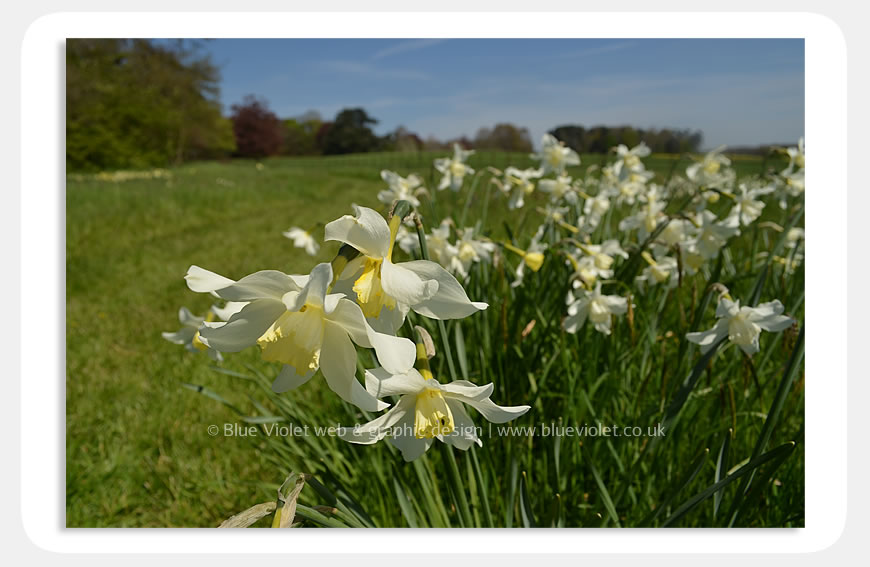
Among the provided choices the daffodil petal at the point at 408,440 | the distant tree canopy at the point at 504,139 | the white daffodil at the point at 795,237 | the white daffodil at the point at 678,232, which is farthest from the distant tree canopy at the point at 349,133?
the daffodil petal at the point at 408,440

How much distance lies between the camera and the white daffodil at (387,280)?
0.65 meters

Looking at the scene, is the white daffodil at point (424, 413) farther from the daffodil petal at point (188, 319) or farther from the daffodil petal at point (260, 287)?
the daffodil petal at point (188, 319)

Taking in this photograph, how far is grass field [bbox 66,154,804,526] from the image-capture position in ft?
5.18

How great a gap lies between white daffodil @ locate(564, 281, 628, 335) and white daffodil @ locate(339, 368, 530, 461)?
2.62 ft

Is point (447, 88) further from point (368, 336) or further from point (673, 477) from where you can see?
point (368, 336)

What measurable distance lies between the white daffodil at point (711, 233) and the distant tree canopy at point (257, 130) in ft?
9.20

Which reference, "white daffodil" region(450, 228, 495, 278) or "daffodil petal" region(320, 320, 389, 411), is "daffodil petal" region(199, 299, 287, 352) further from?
"white daffodil" region(450, 228, 495, 278)

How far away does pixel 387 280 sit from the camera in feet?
2.17

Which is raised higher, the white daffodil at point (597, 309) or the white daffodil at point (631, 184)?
the white daffodil at point (631, 184)
